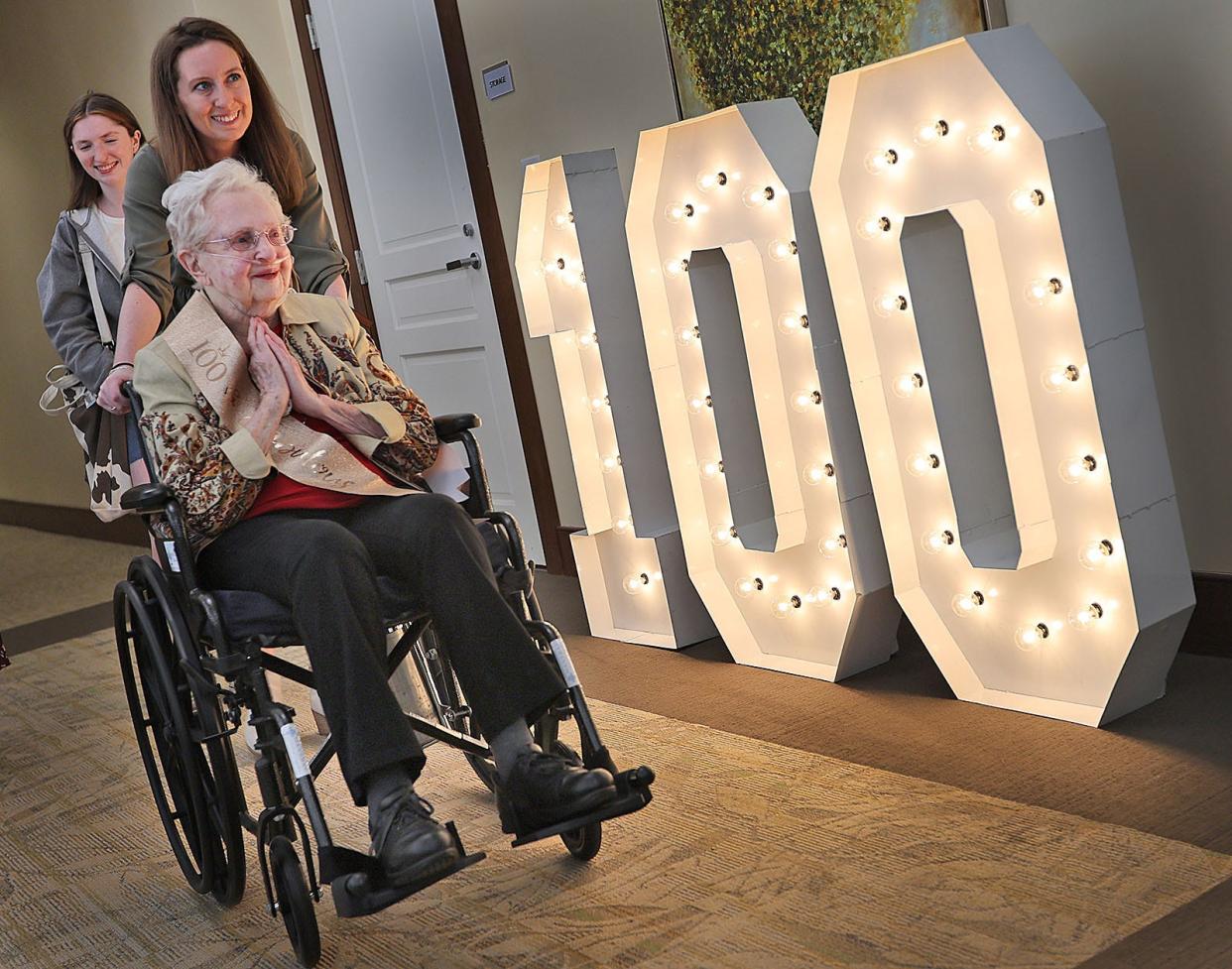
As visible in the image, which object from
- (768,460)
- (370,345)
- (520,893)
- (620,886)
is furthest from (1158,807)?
(370,345)

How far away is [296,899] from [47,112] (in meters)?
6.04

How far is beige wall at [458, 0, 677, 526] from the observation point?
345 cm

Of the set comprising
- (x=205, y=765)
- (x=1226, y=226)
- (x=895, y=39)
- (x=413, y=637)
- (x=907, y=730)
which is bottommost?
(x=907, y=730)

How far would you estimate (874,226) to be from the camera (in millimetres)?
2514

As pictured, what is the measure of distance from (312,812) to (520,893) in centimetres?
39

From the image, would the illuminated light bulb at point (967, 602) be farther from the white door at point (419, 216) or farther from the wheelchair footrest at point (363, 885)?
the white door at point (419, 216)

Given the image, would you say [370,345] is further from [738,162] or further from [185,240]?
[738,162]

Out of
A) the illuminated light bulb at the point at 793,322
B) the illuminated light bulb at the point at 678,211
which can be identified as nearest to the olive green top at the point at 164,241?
the illuminated light bulb at the point at 678,211

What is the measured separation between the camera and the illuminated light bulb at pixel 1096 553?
2.28m

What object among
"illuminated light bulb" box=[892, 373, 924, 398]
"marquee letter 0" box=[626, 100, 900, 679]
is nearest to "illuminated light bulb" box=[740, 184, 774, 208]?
"marquee letter 0" box=[626, 100, 900, 679]

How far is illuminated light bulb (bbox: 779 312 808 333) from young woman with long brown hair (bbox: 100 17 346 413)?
876 mm

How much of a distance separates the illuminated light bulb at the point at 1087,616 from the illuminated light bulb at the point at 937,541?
27 centimetres

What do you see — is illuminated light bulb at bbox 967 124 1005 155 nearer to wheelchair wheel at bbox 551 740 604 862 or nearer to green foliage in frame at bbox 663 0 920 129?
green foliage in frame at bbox 663 0 920 129

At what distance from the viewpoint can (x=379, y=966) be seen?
6.34 ft
